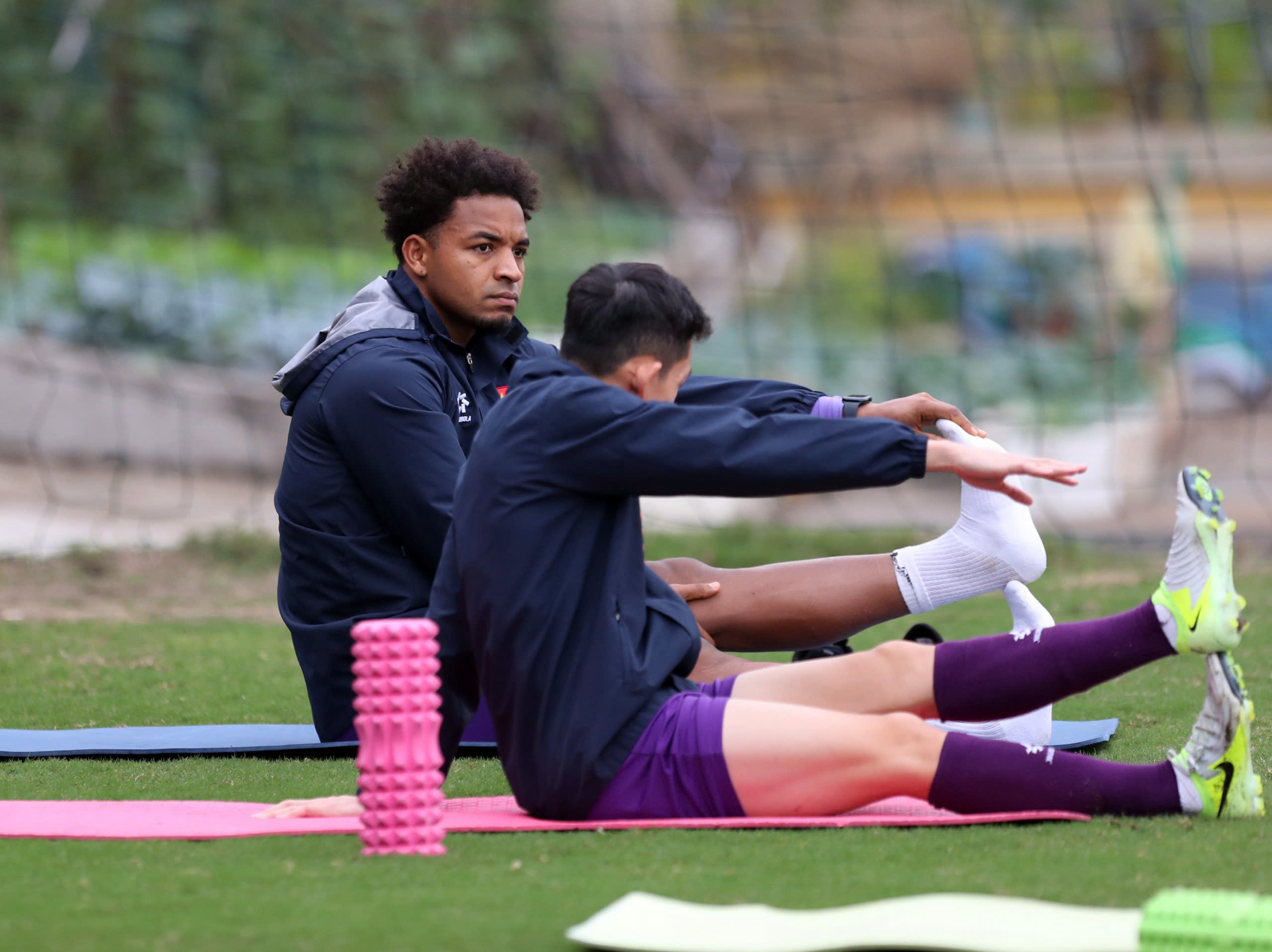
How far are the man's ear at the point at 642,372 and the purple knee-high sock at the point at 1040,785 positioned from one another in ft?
2.15

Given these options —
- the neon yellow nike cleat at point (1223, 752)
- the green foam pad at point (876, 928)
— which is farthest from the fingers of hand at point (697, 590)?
the green foam pad at point (876, 928)

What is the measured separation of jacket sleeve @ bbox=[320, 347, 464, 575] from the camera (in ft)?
9.34

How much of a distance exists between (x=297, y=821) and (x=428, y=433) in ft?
Answer: 2.58

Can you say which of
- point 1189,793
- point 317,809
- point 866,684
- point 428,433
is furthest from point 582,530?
point 1189,793

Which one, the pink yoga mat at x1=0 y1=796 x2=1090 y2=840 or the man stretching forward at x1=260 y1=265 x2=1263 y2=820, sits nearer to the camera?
the man stretching forward at x1=260 y1=265 x2=1263 y2=820

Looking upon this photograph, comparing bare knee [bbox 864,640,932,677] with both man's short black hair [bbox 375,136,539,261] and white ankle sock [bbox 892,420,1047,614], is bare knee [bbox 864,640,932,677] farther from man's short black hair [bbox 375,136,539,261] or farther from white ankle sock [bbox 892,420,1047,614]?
man's short black hair [bbox 375,136,539,261]

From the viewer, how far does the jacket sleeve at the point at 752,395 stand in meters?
2.96

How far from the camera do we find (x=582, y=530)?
2248 millimetres

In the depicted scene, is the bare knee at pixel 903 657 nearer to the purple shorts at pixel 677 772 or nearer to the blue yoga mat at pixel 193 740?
the purple shorts at pixel 677 772

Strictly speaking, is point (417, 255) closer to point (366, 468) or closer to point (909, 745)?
point (366, 468)

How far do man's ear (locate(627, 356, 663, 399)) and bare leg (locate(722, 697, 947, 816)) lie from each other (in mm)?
467

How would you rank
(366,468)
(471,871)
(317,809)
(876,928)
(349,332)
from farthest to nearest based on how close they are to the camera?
(349,332) < (366,468) < (317,809) < (471,871) < (876,928)

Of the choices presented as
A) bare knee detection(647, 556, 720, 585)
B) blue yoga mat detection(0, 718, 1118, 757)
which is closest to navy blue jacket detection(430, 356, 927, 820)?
bare knee detection(647, 556, 720, 585)

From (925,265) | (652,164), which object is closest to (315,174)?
(652,164)
